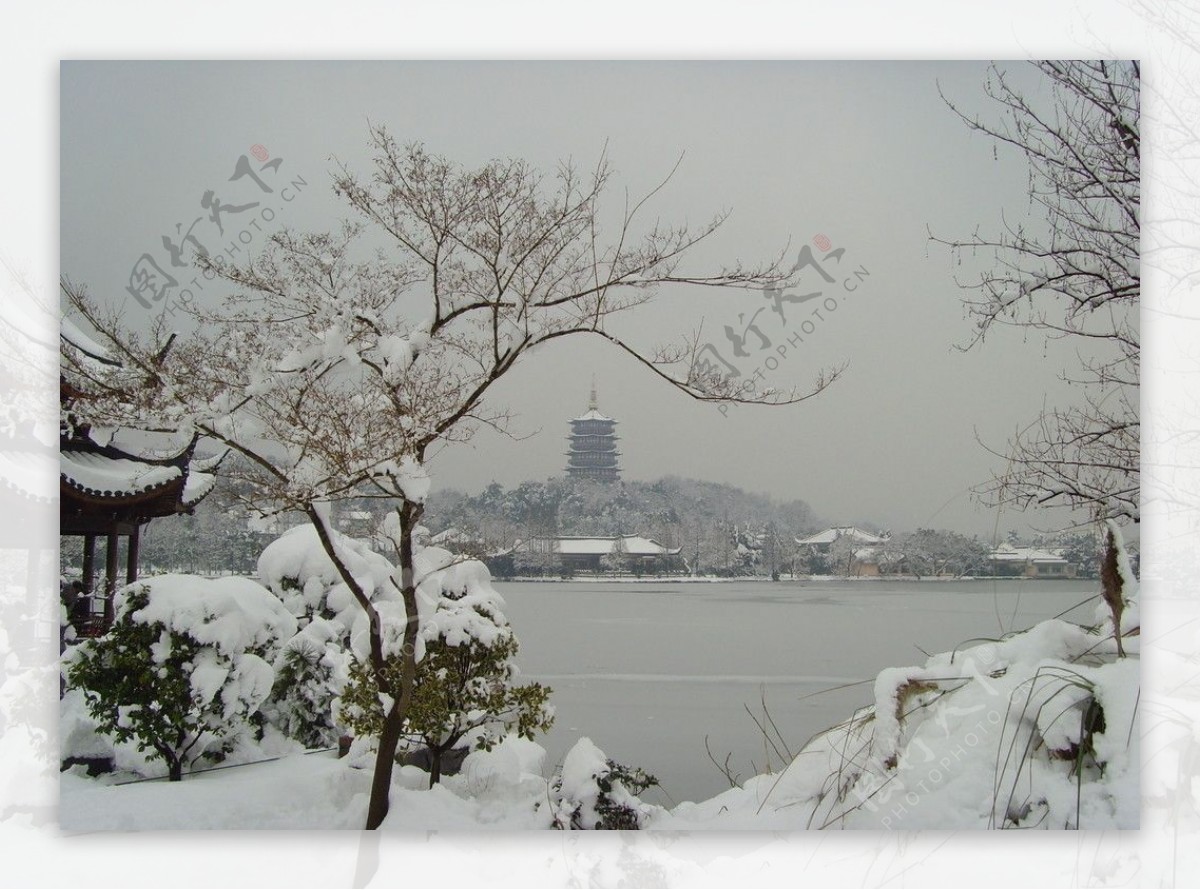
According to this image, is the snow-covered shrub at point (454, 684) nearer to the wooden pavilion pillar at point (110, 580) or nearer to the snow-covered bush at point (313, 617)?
the snow-covered bush at point (313, 617)

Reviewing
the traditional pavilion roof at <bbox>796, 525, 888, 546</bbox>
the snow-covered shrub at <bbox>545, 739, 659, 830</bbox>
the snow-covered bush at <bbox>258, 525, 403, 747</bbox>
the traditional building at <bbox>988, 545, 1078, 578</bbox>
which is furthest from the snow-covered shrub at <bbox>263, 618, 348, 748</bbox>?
the traditional building at <bbox>988, 545, 1078, 578</bbox>

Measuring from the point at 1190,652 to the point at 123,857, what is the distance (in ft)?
9.08

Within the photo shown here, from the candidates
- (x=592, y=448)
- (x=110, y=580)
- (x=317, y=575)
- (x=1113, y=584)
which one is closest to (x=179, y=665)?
(x=110, y=580)

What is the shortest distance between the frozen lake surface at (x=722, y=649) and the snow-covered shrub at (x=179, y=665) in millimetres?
690

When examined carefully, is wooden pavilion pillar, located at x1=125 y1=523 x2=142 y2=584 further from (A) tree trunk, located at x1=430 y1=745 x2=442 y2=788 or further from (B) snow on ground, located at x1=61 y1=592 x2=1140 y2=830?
(A) tree trunk, located at x1=430 y1=745 x2=442 y2=788

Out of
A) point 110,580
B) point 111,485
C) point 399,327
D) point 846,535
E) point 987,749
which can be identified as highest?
point 399,327

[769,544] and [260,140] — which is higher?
[260,140]

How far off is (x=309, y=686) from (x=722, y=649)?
109 cm

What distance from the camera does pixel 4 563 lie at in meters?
2.78

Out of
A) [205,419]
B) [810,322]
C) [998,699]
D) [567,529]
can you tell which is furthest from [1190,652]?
[205,419]

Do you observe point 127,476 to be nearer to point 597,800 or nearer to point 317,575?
point 317,575

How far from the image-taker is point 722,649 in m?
2.90

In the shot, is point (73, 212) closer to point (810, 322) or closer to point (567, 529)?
point (567, 529)

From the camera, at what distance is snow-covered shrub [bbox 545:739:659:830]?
2748 mm
